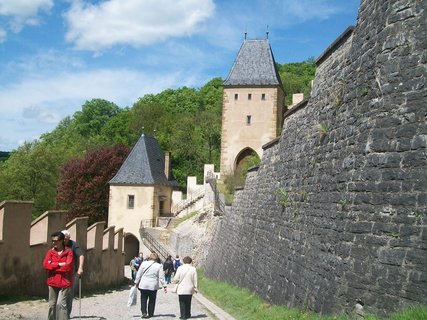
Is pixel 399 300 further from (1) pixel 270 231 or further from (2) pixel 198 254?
(2) pixel 198 254

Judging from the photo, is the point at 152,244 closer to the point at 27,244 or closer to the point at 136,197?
the point at 136,197

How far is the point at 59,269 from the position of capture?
8469mm

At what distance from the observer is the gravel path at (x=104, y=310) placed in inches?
399

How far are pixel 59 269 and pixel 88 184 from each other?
46.4 m

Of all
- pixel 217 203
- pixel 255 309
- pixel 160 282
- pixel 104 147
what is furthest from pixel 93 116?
pixel 255 309

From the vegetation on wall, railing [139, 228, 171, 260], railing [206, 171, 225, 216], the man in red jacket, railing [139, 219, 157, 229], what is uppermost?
the vegetation on wall

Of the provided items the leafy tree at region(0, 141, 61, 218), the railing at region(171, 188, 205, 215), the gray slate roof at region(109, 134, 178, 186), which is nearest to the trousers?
the railing at region(171, 188, 205, 215)

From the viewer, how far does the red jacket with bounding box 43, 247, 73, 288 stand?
8461mm

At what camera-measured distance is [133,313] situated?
12102mm

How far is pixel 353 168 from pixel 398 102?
1.32 meters

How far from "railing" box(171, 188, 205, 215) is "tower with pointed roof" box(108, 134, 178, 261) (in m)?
1.51

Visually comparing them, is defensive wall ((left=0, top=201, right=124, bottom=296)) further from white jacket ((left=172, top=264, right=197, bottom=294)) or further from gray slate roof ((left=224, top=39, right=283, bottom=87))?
gray slate roof ((left=224, top=39, right=283, bottom=87))

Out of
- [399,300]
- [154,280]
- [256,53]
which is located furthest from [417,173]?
[256,53]

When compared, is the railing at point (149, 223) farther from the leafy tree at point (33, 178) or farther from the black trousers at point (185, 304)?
the black trousers at point (185, 304)
